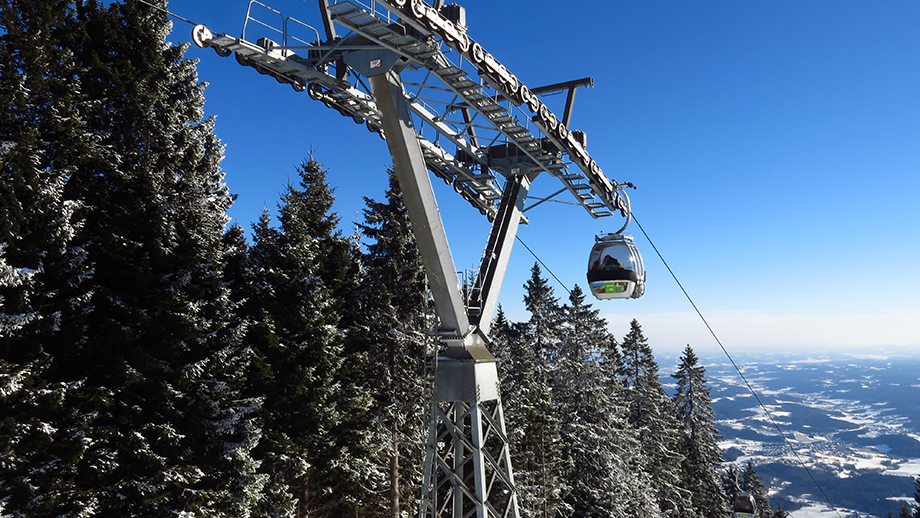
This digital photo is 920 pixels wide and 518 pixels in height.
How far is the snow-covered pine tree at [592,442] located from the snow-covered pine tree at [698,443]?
12.9m

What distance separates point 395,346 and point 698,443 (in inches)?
1307

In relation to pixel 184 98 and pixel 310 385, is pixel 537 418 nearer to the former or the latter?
pixel 310 385

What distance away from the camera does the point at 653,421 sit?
129 ft

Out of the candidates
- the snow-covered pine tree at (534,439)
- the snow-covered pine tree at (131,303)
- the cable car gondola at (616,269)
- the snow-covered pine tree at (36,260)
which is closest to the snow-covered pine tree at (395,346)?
the snow-covered pine tree at (534,439)

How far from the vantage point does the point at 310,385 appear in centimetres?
1867

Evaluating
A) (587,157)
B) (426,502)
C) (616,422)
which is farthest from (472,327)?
(616,422)

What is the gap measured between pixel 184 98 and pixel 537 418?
2110cm

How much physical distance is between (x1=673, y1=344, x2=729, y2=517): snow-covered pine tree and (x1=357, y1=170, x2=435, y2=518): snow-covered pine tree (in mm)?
27322

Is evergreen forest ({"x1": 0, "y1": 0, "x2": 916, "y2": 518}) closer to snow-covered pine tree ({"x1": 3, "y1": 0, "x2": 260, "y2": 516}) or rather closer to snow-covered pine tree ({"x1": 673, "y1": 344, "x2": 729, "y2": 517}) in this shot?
snow-covered pine tree ({"x1": 3, "y1": 0, "x2": 260, "y2": 516})

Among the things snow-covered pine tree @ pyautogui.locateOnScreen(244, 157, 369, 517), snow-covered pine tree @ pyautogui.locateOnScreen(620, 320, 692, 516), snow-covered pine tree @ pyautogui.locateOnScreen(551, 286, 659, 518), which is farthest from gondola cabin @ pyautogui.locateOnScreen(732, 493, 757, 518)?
snow-covered pine tree @ pyautogui.locateOnScreen(244, 157, 369, 517)

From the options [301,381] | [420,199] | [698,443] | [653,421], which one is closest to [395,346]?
[301,381]

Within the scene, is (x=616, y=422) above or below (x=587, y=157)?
below

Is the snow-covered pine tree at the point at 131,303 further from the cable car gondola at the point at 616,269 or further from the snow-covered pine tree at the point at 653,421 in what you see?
the snow-covered pine tree at the point at 653,421

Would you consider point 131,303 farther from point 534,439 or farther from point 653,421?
point 653,421
